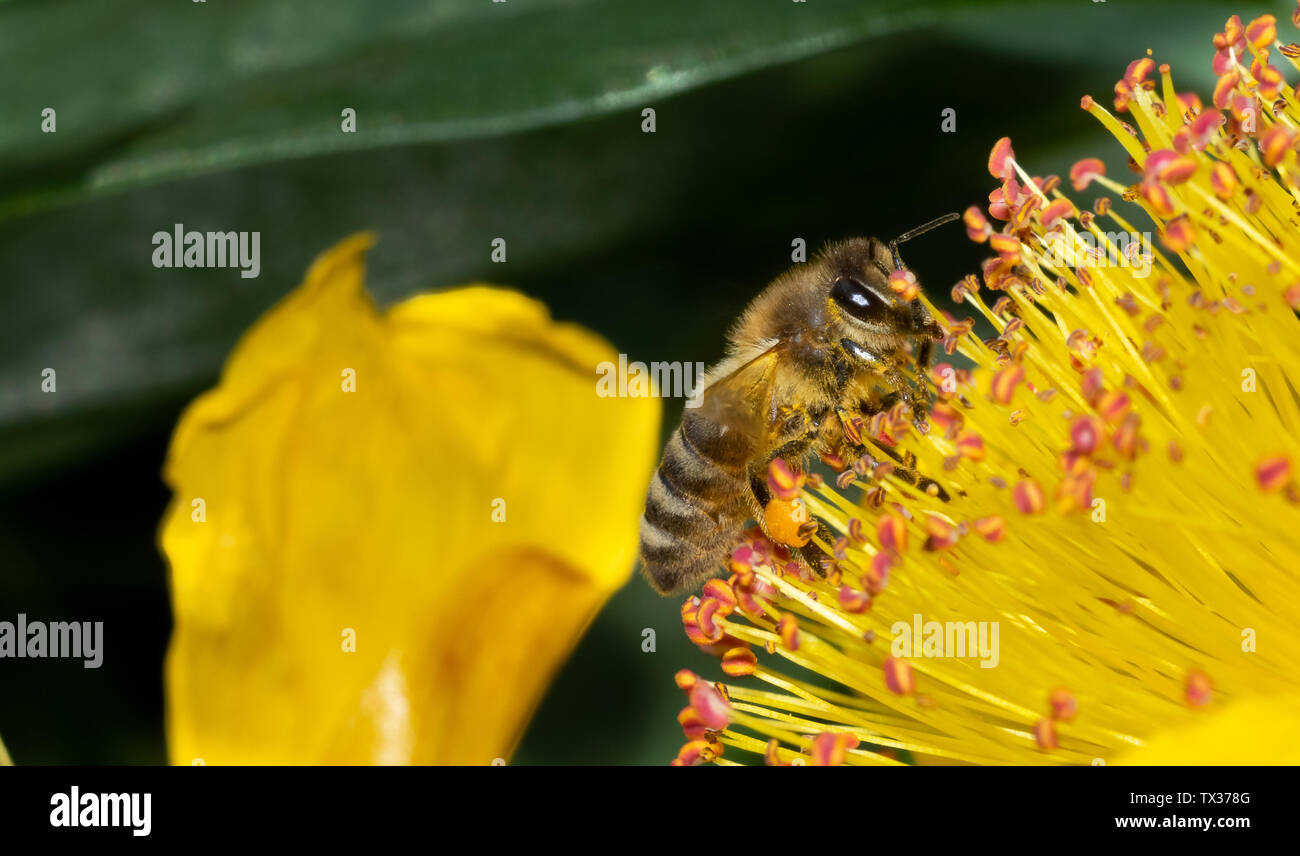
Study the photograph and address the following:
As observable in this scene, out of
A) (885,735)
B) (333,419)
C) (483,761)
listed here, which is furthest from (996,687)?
(333,419)

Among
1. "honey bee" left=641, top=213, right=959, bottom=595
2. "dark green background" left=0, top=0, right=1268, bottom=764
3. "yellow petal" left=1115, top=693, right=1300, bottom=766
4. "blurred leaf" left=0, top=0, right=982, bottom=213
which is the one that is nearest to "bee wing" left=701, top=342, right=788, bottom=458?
"honey bee" left=641, top=213, right=959, bottom=595

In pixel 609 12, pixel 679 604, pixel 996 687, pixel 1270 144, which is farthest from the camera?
pixel 679 604

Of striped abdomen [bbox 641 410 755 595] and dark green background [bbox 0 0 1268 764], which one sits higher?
dark green background [bbox 0 0 1268 764]

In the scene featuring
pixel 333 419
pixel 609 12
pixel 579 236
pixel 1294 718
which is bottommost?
pixel 1294 718

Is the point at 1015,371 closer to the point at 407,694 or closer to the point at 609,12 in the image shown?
the point at 609,12

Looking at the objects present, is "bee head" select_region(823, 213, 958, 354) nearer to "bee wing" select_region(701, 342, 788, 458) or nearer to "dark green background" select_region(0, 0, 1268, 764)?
"bee wing" select_region(701, 342, 788, 458)

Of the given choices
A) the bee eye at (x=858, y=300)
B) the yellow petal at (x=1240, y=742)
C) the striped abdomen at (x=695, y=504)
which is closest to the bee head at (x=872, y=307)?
the bee eye at (x=858, y=300)
